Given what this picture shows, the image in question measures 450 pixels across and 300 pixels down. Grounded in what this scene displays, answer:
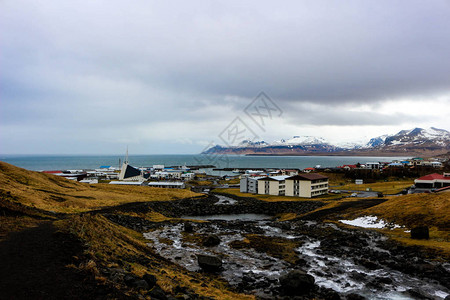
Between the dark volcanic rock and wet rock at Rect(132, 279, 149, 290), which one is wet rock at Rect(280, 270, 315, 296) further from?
wet rock at Rect(132, 279, 149, 290)

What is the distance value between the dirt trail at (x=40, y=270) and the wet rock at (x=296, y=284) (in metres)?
13.6

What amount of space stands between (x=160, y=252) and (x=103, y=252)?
10.9 m

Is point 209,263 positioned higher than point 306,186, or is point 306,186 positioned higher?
point 306,186

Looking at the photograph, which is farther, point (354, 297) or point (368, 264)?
point (368, 264)

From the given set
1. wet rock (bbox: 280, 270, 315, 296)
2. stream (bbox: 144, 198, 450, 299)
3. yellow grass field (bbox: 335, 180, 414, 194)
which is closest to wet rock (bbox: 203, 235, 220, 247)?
stream (bbox: 144, 198, 450, 299)

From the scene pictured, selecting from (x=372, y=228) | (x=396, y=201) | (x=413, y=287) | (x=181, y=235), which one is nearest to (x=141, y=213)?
(x=181, y=235)

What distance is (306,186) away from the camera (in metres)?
75.3

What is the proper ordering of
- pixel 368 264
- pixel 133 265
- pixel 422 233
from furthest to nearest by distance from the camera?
pixel 422 233
pixel 368 264
pixel 133 265

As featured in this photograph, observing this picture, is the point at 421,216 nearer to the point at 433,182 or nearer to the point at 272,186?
the point at 433,182

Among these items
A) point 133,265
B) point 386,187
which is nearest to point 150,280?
point 133,265

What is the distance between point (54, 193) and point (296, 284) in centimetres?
4977

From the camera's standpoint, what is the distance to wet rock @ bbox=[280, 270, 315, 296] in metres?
18.6

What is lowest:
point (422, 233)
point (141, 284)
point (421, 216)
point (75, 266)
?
point (422, 233)

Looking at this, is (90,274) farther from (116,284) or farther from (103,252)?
(103,252)
